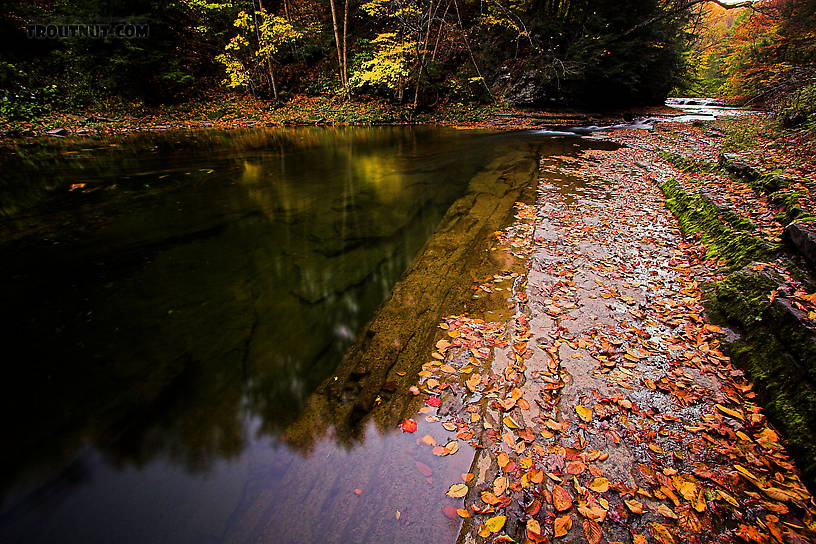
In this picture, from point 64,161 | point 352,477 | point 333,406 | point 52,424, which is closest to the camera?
point 352,477

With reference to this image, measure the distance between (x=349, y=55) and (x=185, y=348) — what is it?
24134 mm

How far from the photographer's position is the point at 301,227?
18.2ft

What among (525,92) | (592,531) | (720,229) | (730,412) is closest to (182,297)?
(592,531)

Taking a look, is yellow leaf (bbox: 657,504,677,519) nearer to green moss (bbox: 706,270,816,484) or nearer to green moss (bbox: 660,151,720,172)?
green moss (bbox: 706,270,816,484)

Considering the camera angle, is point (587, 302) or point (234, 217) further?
point (234, 217)

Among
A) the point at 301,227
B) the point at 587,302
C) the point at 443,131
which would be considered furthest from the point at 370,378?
the point at 443,131

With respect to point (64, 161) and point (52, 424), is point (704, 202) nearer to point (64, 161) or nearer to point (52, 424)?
point (52, 424)

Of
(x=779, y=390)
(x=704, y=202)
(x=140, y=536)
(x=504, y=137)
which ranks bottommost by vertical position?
(x=140, y=536)

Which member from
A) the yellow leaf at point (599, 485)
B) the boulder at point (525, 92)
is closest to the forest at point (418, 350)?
the yellow leaf at point (599, 485)

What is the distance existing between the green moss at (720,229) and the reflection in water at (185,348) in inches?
154

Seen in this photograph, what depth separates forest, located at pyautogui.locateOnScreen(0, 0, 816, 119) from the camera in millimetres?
14984

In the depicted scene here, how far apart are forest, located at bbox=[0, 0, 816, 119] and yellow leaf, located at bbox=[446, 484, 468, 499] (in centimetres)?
1632

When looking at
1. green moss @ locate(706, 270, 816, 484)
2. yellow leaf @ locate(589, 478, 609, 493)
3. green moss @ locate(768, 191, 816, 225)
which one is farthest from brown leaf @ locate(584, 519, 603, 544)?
green moss @ locate(768, 191, 816, 225)

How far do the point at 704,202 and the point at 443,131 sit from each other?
1241 centimetres
